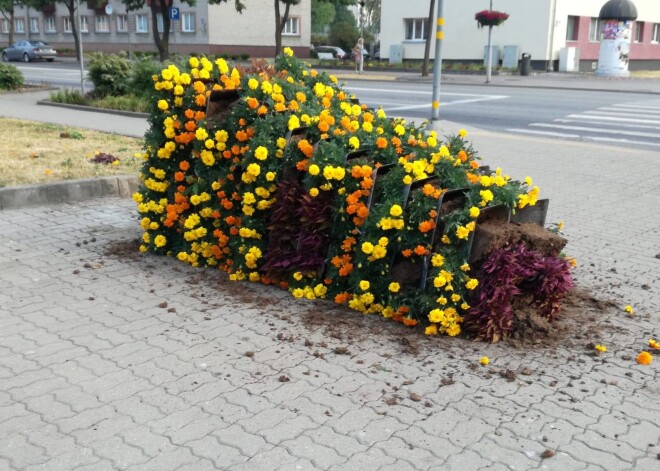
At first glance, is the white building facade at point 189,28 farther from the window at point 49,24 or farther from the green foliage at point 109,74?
the green foliage at point 109,74

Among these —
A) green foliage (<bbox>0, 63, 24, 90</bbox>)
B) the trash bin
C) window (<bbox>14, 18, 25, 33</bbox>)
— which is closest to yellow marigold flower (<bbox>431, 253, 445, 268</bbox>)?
green foliage (<bbox>0, 63, 24, 90</bbox>)

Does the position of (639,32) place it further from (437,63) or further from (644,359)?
(644,359)

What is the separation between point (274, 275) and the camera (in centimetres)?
548

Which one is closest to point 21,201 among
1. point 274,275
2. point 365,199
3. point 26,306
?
point 26,306

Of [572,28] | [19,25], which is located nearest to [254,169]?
[572,28]

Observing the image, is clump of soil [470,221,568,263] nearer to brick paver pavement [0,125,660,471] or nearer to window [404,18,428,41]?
brick paver pavement [0,125,660,471]

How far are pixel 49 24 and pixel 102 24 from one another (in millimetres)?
8949

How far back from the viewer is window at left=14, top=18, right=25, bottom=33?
68.9 meters

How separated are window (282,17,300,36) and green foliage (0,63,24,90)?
→ 36.0m

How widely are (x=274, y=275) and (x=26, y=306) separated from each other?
1756mm

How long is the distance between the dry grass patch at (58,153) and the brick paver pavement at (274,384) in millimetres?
3011

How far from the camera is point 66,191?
8.34 meters

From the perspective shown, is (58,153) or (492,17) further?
(492,17)

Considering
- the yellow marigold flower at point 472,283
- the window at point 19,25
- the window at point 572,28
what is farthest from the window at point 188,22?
the yellow marigold flower at point 472,283
